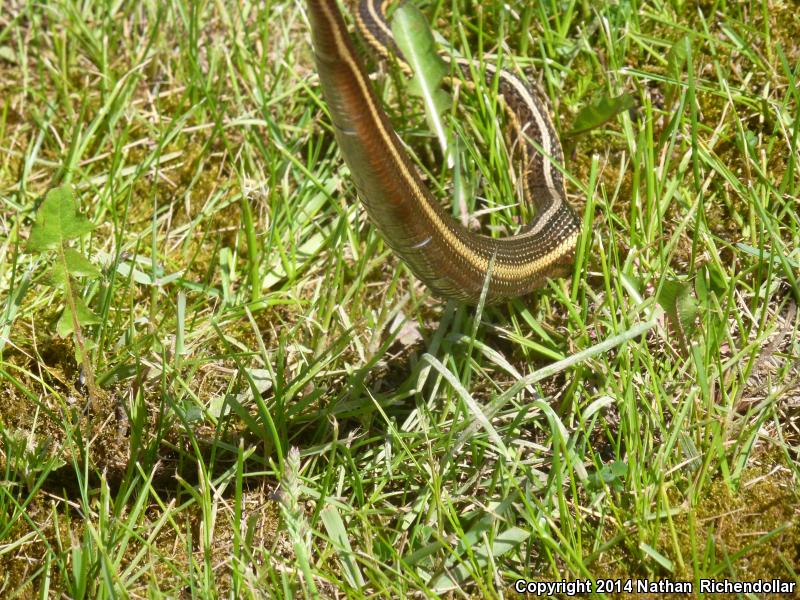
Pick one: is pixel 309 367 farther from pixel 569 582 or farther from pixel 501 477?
pixel 569 582

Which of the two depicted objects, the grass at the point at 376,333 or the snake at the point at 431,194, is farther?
the grass at the point at 376,333

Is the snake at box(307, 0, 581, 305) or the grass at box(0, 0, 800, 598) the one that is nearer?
the snake at box(307, 0, 581, 305)

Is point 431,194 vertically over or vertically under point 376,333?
over

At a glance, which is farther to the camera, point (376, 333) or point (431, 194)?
point (376, 333)

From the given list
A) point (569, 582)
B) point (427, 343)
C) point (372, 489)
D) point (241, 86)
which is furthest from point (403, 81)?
point (569, 582)
